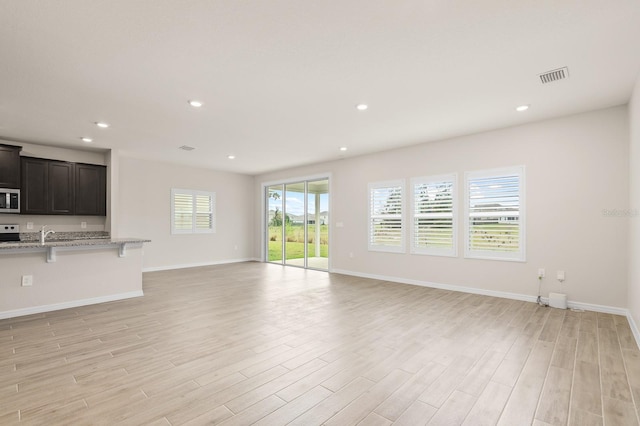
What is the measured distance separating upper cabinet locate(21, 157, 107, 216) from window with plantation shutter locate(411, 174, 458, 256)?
657cm

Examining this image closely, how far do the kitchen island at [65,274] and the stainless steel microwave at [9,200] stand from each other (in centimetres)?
153

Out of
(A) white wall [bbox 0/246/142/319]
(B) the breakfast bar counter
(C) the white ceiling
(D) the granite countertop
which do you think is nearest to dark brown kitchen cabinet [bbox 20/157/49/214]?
(D) the granite countertop

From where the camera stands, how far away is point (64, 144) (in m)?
5.90

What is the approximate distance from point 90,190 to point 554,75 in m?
7.96

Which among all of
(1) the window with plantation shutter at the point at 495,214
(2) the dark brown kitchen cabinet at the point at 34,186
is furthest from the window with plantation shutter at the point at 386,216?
(2) the dark brown kitchen cabinet at the point at 34,186

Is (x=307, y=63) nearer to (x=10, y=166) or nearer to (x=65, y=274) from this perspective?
(x=65, y=274)

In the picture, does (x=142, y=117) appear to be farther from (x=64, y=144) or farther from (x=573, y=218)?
(x=573, y=218)

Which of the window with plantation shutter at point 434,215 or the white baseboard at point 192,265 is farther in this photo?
the white baseboard at point 192,265

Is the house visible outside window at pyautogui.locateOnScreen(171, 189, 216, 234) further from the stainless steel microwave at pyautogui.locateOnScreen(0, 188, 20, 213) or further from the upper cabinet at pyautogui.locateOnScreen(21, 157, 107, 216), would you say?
the stainless steel microwave at pyautogui.locateOnScreen(0, 188, 20, 213)

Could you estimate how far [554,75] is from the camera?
3.19 meters

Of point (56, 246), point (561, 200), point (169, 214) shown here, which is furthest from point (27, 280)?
point (561, 200)

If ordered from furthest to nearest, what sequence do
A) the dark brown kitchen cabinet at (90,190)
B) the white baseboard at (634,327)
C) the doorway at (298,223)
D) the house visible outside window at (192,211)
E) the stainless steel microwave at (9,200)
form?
the house visible outside window at (192,211) → the doorway at (298,223) → the dark brown kitchen cabinet at (90,190) → the stainless steel microwave at (9,200) → the white baseboard at (634,327)

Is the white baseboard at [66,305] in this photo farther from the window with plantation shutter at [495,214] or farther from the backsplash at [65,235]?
the window with plantation shutter at [495,214]

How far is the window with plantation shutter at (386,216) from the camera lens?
6258mm
